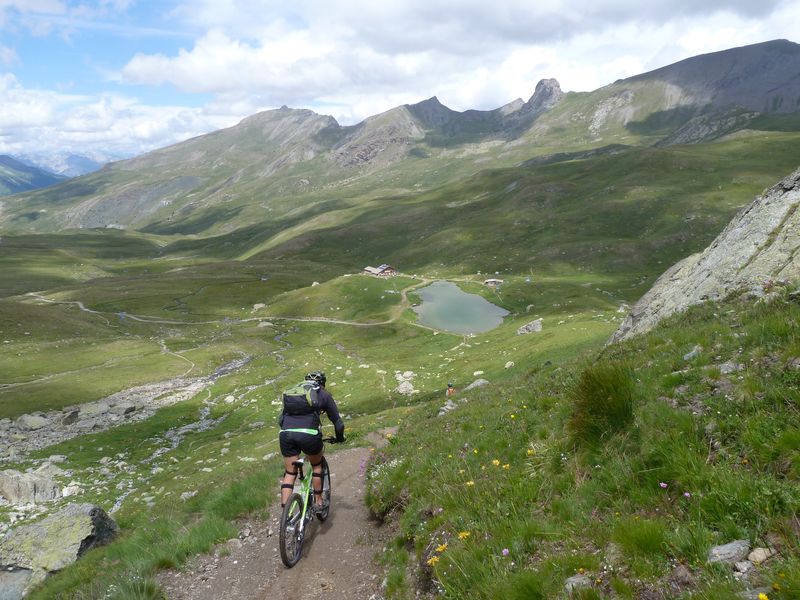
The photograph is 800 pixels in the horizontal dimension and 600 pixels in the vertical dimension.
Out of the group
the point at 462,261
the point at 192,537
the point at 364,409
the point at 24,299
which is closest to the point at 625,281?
the point at 462,261

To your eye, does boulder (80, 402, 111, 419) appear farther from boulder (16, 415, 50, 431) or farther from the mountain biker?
the mountain biker

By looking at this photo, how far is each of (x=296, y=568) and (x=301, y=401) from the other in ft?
14.1

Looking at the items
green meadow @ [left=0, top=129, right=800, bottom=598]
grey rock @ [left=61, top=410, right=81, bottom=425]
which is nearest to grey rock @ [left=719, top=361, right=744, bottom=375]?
green meadow @ [left=0, top=129, right=800, bottom=598]

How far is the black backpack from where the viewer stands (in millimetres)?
12727

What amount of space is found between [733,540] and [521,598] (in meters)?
2.78

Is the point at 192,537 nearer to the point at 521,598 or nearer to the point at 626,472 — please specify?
the point at 521,598

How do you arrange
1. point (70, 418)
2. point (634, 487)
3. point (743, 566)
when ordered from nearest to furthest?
point (743, 566) < point (634, 487) < point (70, 418)

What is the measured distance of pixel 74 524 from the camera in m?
18.0

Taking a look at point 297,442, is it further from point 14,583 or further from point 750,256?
point 750,256

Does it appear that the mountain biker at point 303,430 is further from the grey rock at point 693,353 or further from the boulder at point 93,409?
the boulder at point 93,409

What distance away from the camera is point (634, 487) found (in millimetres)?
7543

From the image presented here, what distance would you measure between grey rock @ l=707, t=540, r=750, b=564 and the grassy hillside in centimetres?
12

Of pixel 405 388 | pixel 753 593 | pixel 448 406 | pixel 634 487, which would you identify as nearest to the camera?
pixel 753 593

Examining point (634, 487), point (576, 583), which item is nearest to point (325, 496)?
point (634, 487)
